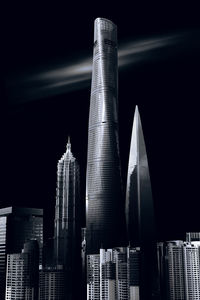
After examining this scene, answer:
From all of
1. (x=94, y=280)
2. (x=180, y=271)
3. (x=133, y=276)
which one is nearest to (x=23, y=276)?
(x=94, y=280)

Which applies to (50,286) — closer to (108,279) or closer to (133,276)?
(108,279)

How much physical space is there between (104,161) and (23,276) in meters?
7.94

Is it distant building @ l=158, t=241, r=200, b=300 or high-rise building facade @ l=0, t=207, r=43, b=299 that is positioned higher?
high-rise building facade @ l=0, t=207, r=43, b=299

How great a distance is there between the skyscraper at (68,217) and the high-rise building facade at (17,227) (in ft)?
3.41

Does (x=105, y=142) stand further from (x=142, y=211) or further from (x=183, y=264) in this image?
(x=183, y=264)

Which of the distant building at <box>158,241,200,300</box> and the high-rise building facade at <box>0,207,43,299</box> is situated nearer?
the distant building at <box>158,241,200,300</box>

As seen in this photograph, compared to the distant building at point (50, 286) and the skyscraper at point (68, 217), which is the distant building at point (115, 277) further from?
the skyscraper at point (68, 217)

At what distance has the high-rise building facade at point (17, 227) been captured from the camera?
1930 centimetres

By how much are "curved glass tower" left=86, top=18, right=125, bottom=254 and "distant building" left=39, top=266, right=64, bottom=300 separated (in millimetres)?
4964

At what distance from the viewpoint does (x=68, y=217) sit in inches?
806

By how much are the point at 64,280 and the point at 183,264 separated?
15.1ft

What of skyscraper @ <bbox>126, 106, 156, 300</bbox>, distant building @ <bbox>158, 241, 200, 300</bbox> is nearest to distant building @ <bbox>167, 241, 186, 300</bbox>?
distant building @ <bbox>158, 241, 200, 300</bbox>

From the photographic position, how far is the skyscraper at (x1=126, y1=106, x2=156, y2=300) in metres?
18.1

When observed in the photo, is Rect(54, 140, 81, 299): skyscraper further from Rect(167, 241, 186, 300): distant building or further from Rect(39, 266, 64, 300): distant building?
Rect(167, 241, 186, 300): distant building
